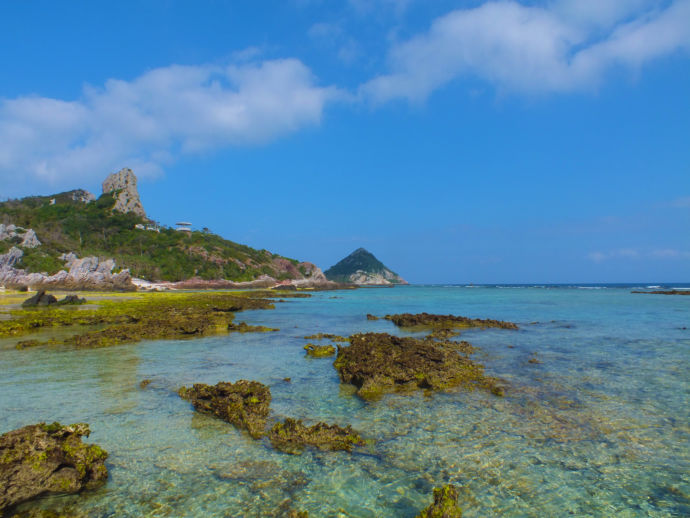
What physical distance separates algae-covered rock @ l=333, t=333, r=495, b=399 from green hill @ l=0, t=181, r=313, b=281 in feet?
335

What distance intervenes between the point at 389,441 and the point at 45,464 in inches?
221

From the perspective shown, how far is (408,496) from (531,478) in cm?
209

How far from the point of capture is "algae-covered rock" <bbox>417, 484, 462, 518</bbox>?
4660mm

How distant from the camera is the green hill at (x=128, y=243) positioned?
108062mm

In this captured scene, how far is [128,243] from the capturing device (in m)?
124

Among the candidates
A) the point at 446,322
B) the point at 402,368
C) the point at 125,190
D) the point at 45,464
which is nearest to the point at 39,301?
the point at 446,322

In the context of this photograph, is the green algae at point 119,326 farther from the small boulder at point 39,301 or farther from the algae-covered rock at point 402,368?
the algae-covered rock at point 402,368

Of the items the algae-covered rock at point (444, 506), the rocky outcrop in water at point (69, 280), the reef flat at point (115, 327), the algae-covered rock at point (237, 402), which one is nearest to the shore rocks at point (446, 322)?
the reef flat at point (115, 327)

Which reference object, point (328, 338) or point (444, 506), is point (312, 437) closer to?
point (444, 506)

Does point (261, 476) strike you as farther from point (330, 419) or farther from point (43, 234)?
point (43, 234)

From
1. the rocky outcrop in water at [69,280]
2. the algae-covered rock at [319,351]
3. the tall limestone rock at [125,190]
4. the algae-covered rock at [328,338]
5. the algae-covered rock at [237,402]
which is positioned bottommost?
the algae-covered rock at [328,338]

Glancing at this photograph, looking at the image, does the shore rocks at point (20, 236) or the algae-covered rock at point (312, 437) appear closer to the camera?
the algae-covered rock at point (312, 437)

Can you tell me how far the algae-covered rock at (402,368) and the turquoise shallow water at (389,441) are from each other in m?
0.67

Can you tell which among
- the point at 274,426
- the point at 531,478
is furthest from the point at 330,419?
the point at 531,478
